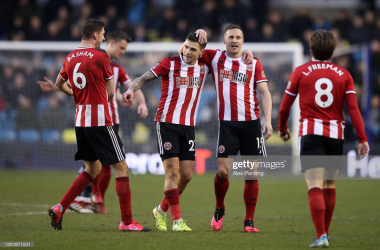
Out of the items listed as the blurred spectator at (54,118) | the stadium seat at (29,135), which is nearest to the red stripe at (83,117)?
the blurred spectator at (54,118)

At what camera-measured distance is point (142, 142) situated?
1488 centimetres

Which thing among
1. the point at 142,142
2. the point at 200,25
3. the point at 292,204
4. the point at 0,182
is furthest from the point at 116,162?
the point at 200,25

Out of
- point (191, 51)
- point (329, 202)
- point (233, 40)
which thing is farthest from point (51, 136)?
point (329, 202)

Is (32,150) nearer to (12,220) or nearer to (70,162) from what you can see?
(70,162)

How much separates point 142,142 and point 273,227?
882cm

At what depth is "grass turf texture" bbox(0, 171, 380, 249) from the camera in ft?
16.7

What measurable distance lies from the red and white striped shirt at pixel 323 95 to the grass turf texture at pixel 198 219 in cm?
113

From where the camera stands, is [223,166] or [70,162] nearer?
[223,166]

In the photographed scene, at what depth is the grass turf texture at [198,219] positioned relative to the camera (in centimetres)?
509

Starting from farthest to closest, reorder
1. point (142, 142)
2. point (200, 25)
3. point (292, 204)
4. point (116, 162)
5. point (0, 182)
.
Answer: point (200, 25) → point (142, 142) → point (0, 182) → point (292, 204) → point (116, 162)

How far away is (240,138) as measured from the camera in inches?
247

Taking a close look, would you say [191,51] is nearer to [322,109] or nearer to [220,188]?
[220,188]

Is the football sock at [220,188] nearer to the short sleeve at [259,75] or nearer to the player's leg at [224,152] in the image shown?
the player's leg at [224,152]

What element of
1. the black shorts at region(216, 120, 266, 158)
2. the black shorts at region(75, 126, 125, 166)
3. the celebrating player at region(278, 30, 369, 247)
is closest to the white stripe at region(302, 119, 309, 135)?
the celebrating player at region(278, 30, 369, 247)
